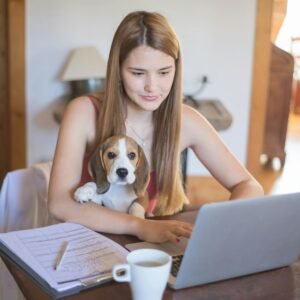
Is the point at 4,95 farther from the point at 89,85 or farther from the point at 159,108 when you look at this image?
the point at 159,108

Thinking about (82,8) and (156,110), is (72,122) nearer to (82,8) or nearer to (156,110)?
(156,110)

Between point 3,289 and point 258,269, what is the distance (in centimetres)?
64

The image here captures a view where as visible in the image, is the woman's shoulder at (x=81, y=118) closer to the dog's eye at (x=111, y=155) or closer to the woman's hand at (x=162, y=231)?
the dog's eye at (x=111, y=155)

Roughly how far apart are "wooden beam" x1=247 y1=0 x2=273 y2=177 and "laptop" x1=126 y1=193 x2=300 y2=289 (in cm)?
255

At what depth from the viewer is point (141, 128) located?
144 centimetres

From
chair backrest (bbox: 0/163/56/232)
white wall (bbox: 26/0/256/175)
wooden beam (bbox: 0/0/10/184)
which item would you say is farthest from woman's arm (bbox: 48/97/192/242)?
wooden beam (bbox: 0/0/10/184)

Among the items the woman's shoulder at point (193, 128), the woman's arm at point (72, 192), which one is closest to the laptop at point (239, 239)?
the woman's arm at point (72, 192)

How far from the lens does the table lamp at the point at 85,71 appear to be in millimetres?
2969

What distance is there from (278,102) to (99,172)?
135 inches

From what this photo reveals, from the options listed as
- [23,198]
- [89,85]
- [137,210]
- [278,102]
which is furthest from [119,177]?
[278,102]

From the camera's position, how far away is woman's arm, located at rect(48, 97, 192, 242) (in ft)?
3.66

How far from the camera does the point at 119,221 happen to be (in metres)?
1.17

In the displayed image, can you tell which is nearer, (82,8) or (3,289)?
(3,289)

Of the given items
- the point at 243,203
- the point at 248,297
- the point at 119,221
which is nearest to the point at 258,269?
the point at 248,297
